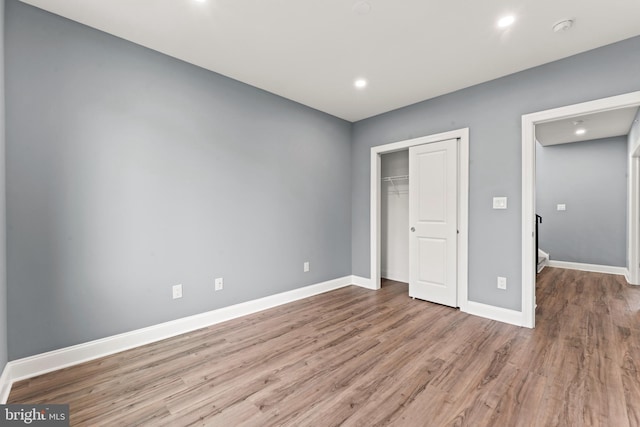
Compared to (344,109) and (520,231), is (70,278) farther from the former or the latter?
(520,231)

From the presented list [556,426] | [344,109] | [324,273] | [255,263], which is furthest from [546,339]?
[344,109]

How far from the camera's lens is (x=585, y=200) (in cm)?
569

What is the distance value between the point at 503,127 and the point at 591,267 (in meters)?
4.82

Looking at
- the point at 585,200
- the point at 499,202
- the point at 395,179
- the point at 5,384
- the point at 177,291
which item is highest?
the point at 395,179

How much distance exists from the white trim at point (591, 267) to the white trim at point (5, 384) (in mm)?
8165

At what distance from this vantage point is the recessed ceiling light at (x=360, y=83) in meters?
3.17

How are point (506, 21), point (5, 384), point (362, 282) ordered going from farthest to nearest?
point (362, 282)
point (506, 21)
point (5, 384)

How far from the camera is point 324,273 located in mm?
4125

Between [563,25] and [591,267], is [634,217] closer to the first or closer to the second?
[591,267]

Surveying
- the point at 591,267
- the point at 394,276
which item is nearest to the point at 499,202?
the point at 394,276

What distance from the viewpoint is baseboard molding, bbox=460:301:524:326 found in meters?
2.92

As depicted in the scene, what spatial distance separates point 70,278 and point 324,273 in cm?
286

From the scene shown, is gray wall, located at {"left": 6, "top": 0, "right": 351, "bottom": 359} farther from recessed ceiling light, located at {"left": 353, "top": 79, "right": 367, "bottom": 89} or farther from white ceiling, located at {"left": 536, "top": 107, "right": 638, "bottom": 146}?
white ceiling, located at {"left": 536, "top": 107, "right": 638, "bottom": 146}

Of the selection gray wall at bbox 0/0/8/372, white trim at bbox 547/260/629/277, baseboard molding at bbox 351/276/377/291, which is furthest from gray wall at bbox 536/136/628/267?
gray wall at bbox 0/0/8/372
